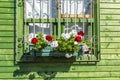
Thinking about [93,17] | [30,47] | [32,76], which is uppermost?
[93,17]

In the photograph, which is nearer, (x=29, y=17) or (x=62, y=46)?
(x=62, y=46)

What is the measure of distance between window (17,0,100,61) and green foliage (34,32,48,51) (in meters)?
0.41

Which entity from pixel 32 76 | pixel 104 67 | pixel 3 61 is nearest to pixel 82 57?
pixel 104 67

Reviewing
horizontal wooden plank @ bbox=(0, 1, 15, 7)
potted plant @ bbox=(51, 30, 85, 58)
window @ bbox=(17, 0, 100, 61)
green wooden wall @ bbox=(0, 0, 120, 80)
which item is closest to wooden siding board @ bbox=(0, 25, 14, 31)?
green wooden wall @ bbox=(0, 0, 120, 80)

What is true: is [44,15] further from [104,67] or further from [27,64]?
[104,67]

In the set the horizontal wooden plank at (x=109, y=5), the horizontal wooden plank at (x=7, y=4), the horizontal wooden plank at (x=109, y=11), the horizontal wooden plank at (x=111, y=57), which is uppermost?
the horizontal wooden plank at (x=7, y=4)

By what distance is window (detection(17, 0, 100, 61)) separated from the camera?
23.2ft

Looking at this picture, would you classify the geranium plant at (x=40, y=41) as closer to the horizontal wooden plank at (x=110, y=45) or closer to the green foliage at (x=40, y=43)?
the green foliage at (x=40, y=43)

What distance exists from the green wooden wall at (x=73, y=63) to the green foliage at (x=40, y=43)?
1.69ft

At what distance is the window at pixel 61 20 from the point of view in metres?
7.07

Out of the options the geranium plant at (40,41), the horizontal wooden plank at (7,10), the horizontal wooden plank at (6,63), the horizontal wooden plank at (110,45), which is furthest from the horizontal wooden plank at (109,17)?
the horizontal wooden plank at (6,63)

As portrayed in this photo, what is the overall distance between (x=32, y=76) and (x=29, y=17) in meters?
1.10

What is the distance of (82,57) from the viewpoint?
709 centimetres

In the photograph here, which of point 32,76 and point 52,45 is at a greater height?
point 52,45
